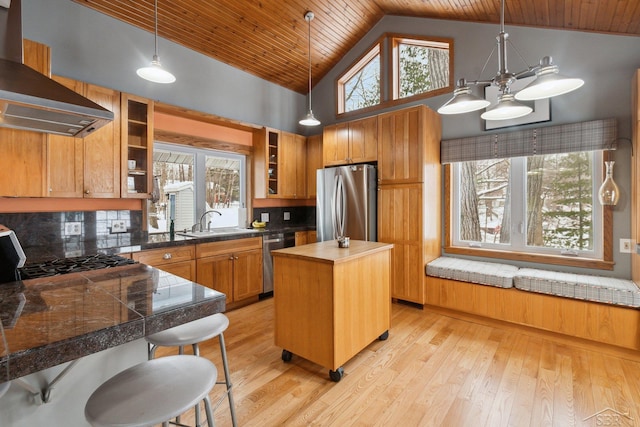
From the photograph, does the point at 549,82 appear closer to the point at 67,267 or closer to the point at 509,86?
the point at 509,86

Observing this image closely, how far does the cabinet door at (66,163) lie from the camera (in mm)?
2543

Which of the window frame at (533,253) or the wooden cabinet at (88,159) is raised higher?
the wooden cabinet at (88,159)

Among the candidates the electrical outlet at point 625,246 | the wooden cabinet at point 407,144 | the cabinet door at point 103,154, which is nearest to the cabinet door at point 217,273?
the cabinet door at point 103,154

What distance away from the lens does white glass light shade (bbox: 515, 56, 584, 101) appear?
5.15 feet

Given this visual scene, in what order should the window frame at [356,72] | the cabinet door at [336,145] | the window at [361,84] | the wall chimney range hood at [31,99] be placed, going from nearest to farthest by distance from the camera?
1. the wall chimney range hood at [31,99]
2. the cabinet door at [336,145]
3. the window frame at [356,72]
4. the window at [361,84]

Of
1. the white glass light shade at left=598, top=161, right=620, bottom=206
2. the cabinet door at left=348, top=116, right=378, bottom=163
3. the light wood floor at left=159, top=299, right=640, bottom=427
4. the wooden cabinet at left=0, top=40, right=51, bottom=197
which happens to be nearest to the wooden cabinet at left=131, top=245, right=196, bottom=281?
the light wood floor at left=159, top=299, right=640, bottom=427

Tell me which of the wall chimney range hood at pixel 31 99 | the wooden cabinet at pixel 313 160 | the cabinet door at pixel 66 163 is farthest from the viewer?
the wooden cabinet at pixel 313 160

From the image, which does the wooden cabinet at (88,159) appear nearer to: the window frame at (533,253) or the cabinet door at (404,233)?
the cabinet door at (404,233)

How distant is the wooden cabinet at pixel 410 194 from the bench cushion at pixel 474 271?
15 cm

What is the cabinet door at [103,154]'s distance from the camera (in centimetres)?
273

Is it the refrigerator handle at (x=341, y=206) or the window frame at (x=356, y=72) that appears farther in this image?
the window frame at (x=356, y=72)

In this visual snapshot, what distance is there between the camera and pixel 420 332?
2.96 meters

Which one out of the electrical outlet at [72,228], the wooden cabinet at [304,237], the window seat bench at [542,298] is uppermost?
the electrical outlet at [72,228]

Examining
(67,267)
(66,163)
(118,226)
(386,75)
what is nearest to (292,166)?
(386,75)
